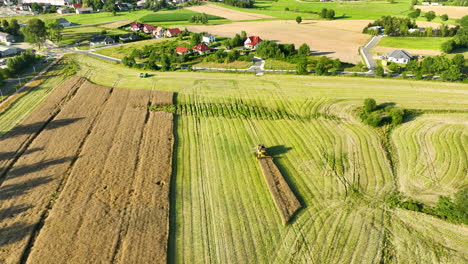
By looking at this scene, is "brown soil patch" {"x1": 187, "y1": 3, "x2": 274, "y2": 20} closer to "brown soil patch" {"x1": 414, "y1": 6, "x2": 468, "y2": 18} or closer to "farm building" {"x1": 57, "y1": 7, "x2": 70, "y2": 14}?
"farm building" {"x1": 57, "y1": 7, "x2": 70, "y2": 14}

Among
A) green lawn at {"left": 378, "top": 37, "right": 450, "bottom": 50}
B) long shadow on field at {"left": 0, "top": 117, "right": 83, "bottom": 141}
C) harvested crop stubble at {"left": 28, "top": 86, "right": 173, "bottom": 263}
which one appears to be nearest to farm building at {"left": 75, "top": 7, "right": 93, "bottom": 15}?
long shadow on field at {"left": 0, "top": 117, "right": 83, "bottom": 141}

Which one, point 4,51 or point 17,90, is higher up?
point 4,51

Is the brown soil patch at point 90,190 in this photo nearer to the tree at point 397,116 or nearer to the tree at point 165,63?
the tree at point 165,63

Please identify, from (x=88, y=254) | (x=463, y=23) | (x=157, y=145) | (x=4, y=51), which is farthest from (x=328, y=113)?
(x=463, y=23)

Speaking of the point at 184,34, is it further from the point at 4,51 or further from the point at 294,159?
the point at 294,159

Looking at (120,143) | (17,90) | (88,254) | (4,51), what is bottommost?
(88,254)

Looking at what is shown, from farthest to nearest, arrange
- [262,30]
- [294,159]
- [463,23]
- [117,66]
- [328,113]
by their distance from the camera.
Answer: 1. [262,30]
2. [463,23]
3. [117,66]
4. [328,113]
5. [294,159]
